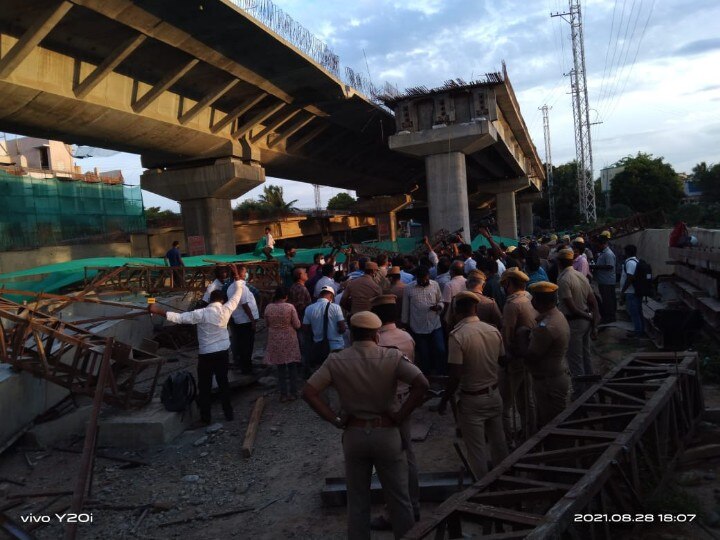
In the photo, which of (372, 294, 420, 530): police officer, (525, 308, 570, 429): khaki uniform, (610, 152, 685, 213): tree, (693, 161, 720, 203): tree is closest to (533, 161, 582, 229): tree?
(610, 152, 685, 213): tree

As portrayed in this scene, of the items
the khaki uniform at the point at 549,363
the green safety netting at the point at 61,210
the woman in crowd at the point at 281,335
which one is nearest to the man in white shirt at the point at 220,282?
the woman in crowd at the point at 281,335

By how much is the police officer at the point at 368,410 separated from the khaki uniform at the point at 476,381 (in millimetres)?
846

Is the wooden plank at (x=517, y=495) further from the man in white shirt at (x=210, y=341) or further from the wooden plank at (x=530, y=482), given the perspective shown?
the man in white shirt at (x=210, y=341)

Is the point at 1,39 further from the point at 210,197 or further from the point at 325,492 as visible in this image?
the point at 325,492

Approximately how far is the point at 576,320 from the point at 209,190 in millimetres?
18738

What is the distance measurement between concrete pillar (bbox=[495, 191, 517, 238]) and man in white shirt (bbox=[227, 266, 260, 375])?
3397 cm

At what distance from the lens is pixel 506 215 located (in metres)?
42.8

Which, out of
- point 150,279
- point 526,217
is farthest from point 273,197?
point 150,279

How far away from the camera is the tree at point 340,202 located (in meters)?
93.2

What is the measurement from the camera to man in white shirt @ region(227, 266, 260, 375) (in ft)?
28.2

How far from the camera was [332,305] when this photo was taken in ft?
26.0

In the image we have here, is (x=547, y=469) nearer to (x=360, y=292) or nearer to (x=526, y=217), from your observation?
(x=360, y=292)

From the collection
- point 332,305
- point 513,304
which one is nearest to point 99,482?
point 332,305

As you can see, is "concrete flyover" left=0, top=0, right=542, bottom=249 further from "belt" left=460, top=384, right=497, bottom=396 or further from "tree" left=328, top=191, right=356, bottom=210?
"tree" left=328, top=191, right=356, bottom=210
